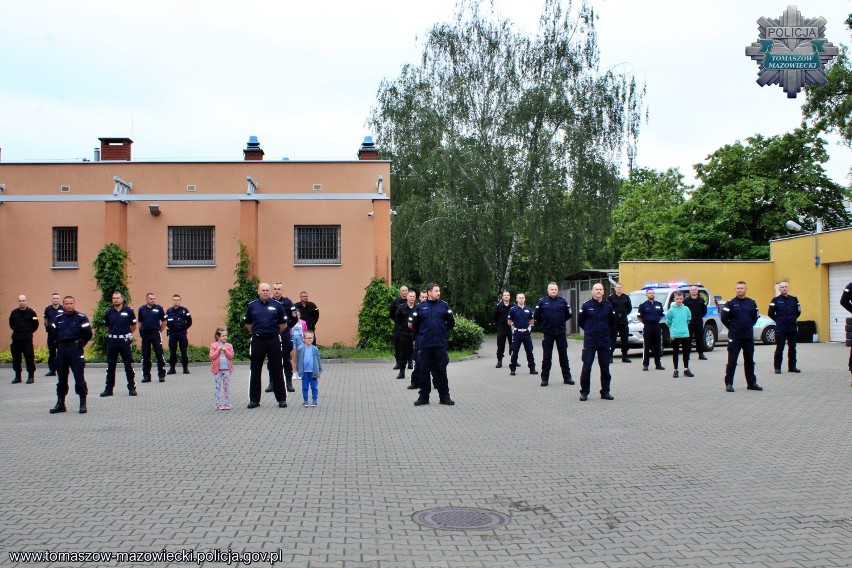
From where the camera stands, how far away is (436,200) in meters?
34.0

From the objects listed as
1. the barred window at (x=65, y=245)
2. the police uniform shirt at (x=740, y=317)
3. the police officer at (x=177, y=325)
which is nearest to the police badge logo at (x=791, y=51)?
the police uniform shirt at (x=740, y=317)

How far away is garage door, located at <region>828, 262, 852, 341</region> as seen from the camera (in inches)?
1112

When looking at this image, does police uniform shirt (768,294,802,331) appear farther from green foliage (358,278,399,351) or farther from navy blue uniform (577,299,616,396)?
green foliage (358,278,399,351)

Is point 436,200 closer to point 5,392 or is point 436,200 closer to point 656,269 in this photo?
point 656,269

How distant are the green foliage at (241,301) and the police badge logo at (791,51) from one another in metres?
15.0

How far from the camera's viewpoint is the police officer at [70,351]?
38.9ft

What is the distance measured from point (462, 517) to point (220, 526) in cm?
175

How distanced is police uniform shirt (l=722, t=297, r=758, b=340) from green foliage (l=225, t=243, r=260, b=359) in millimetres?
13146

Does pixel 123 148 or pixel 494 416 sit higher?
pixel 123 148

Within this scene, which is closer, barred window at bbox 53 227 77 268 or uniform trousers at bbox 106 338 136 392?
uniform trousers at bbox 106 338 136 392

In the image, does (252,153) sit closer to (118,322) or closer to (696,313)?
(118,322)

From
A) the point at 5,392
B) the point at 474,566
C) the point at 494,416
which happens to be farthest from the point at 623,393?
the point at 5,392

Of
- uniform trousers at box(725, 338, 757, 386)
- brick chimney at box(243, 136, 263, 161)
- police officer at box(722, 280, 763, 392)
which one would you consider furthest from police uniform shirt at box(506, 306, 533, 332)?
brick chimney at box(243, 136, 263, 161)

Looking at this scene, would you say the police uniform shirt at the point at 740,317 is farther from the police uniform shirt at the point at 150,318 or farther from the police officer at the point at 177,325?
the police officer at the point at 177,325
